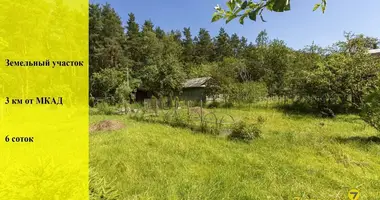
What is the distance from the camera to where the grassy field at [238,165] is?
12.5 feet

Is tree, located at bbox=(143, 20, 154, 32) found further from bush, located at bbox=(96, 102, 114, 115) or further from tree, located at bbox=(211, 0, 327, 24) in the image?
tree, located at bbox=(211, 0, 327, 24)

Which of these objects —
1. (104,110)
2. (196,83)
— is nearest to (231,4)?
(104,110)

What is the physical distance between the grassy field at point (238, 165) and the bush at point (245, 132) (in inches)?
10.4

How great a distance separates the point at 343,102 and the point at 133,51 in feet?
105

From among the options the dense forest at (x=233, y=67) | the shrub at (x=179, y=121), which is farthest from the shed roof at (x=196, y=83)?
the shrub at (x=179, y=121)

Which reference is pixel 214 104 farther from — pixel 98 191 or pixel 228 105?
pixel 98 191

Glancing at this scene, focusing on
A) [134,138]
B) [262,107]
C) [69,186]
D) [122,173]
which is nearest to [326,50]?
[262,107]

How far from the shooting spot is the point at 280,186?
4082 millimetres

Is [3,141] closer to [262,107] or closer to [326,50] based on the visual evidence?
[262,107]

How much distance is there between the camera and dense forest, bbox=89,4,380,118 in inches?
521

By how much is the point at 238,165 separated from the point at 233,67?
18015 mm

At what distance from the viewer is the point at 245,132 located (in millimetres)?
7598

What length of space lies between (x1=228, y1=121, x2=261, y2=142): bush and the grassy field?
264 millimetres

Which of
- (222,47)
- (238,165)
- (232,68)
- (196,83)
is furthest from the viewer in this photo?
(222,47)
